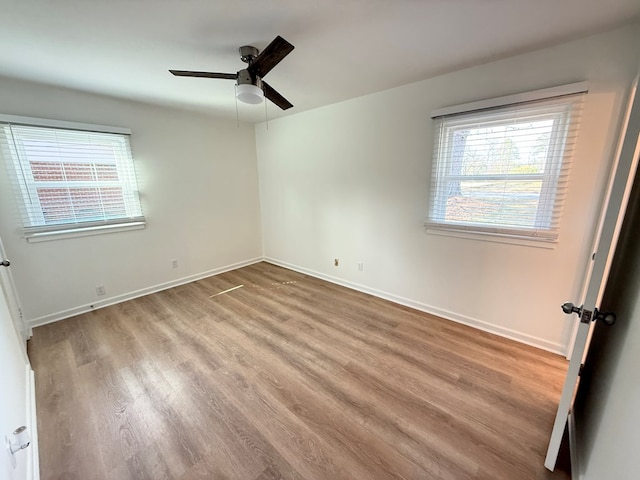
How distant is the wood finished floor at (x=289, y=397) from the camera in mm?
1367

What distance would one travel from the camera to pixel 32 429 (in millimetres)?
1509

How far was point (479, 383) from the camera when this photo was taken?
1.87 meters

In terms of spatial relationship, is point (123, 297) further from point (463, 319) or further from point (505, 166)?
point (505, 166)

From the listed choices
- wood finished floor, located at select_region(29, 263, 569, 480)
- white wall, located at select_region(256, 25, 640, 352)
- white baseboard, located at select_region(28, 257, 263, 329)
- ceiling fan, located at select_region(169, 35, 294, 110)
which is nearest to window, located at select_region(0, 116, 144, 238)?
white baseboard, located at select_region(28, 257, 263, 329)

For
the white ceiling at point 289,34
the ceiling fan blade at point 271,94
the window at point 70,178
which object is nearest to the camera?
the white ceiling at point 289,34

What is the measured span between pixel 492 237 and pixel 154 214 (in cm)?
391

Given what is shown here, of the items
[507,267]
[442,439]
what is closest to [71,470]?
[442,439]

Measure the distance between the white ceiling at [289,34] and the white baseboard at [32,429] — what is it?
2.31 meters

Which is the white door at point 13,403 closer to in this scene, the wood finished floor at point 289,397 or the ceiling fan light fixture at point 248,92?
the wood finished floor at point 289,397

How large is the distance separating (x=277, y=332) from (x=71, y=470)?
1513 millimetres

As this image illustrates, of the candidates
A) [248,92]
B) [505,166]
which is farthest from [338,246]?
[248,92]

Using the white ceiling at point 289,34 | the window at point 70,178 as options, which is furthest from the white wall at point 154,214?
the white ceiling at point 289,34

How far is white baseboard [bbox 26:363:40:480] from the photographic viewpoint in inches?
50.3

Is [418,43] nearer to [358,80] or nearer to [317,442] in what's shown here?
[358,80]
